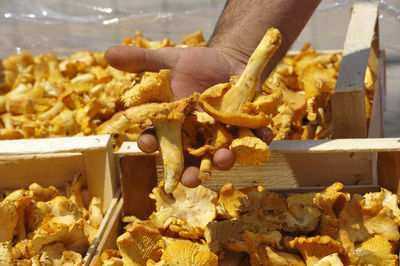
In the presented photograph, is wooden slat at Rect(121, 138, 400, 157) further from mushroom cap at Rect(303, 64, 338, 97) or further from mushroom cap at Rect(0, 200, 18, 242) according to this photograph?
mushroom cap at Rect(303, 64, 338, 97)

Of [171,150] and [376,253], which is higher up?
[171,150]

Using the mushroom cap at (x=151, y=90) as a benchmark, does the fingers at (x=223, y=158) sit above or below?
below

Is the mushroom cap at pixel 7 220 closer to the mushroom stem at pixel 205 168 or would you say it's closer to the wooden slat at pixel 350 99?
the mushroom stem at pixel 205 168

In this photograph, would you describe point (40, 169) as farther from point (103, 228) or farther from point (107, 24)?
point (107, 24)

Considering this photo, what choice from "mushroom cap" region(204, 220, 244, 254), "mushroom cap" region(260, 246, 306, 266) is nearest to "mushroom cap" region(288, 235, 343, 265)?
"mushroom cap" region(260, 246, 306, 266)

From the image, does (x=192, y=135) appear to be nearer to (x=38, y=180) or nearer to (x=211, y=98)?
(x=211, y=98)

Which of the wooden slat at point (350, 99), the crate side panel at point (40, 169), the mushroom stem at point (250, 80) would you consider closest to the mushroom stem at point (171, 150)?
the mushroom stem at point (250, 80)

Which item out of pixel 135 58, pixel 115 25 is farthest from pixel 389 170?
pixel 115 25
